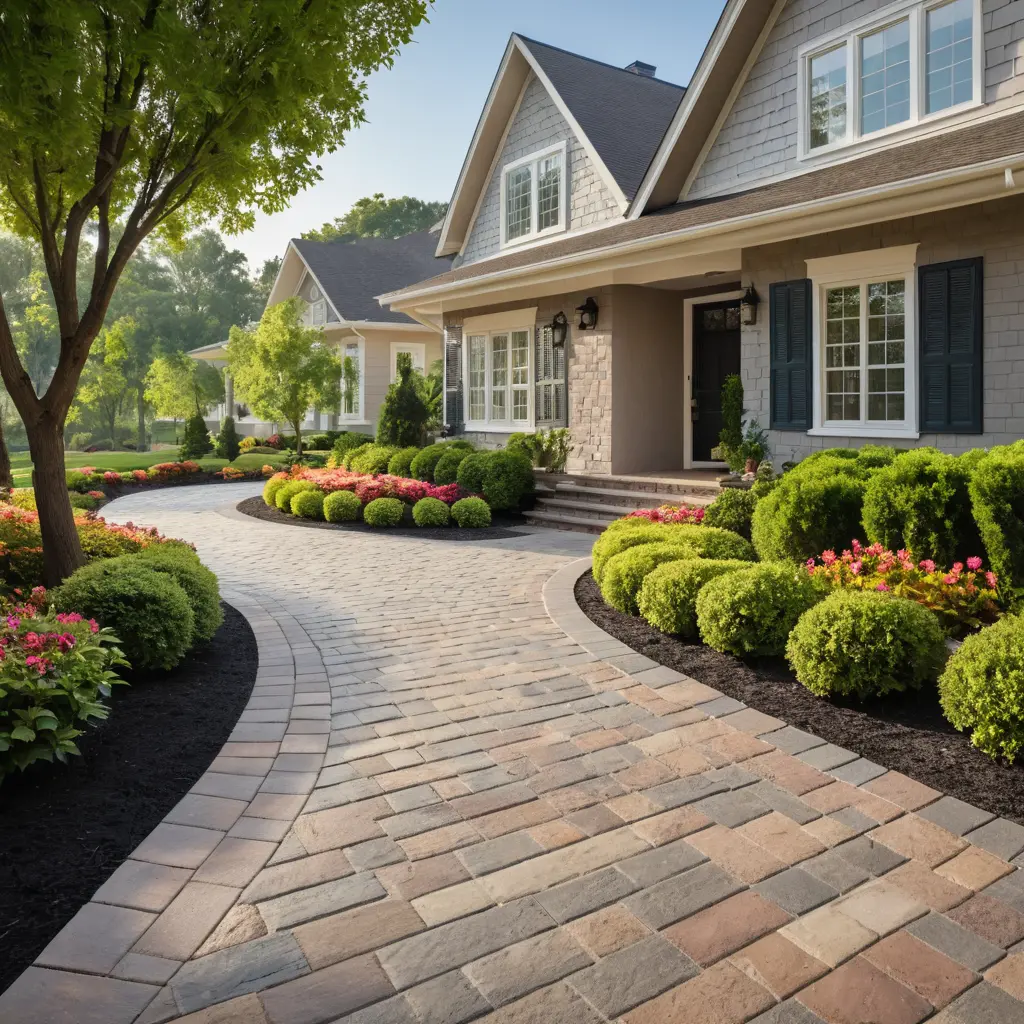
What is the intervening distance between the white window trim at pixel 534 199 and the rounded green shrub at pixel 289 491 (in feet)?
19.5

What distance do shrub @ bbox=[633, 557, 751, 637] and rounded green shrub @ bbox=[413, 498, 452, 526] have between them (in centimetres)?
603

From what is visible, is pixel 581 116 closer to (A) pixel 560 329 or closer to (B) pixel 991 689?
(A) pixel 560 329

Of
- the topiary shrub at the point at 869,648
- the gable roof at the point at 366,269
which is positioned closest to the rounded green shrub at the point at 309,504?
the topiary shrub at the point at 869,648

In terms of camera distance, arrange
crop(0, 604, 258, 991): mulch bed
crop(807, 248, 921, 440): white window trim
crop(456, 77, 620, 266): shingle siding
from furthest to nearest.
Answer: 1. crop(456, 77, 620, 266): shingle siding
2. crop(807, 248, 921, 440): white window trim
3. crop(0, 604, 258, 991): mulch bed

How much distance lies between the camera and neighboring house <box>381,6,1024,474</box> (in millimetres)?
8680

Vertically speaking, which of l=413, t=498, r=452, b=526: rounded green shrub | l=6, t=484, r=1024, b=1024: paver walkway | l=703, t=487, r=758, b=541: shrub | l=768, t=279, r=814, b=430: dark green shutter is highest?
l=768, t=279, r=814, b=430: dark green shutter

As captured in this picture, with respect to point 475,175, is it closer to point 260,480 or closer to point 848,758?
point 260,480

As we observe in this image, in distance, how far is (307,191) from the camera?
6.91m

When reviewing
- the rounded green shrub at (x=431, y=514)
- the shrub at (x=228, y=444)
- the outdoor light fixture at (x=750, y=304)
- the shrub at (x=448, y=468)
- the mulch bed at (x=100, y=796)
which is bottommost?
the mulch bed at (x=100, y=796)

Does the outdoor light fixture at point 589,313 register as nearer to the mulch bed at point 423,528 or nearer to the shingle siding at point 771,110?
the shingle siding at point 771,110

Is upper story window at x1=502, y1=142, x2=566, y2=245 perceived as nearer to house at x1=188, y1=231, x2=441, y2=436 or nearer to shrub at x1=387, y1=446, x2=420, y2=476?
shrub at x1=387, y1=446, x2=420, y2=476

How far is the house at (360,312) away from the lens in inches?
945

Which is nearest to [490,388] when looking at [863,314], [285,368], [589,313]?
[589,313]

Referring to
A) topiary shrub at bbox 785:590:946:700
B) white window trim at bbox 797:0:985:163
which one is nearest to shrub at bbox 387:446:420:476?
white window trim at bbox 797:0:985:163
